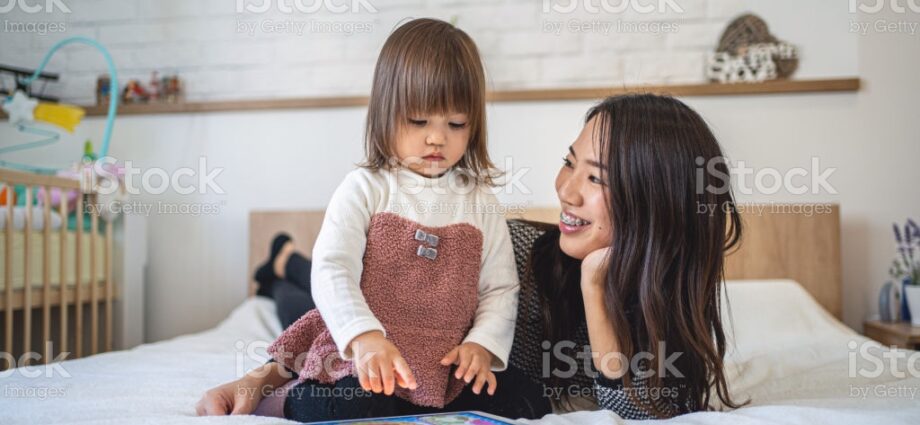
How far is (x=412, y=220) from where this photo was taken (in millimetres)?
1026

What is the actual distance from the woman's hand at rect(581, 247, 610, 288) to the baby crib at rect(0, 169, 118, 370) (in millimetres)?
1336

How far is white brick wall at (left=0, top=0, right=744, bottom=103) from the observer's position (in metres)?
2.32

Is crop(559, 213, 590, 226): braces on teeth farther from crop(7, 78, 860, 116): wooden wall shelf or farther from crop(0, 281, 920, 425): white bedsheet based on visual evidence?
crop(7, 78, 860, 116): wooden wall shelf

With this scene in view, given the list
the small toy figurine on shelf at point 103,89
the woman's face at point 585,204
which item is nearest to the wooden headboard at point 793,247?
the woman's face at point 585,204

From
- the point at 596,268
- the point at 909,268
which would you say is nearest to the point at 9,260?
the point at 596,268

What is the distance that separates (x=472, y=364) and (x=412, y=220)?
0.21 meters

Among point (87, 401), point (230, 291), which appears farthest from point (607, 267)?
point (230, 291)

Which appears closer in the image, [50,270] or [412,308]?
[412,308]

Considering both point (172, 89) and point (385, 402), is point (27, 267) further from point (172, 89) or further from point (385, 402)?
point (385, 402)

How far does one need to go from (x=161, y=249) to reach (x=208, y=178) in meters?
0.29

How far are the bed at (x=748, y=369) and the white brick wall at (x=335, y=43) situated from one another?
496 mm

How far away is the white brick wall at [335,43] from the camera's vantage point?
2.32 meters

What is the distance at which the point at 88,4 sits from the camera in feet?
8.36

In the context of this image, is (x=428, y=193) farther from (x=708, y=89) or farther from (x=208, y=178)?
(x=208, y=178)
